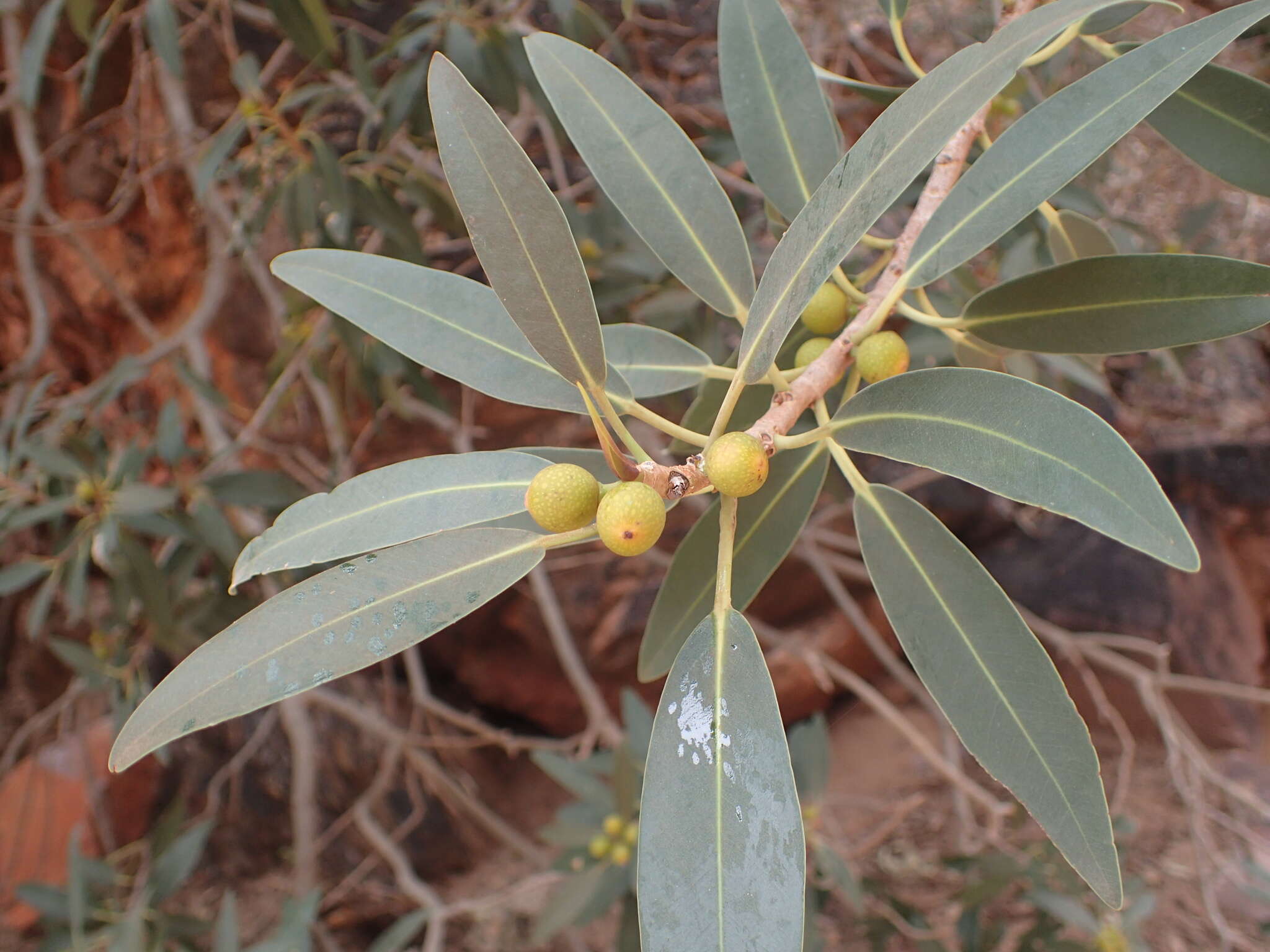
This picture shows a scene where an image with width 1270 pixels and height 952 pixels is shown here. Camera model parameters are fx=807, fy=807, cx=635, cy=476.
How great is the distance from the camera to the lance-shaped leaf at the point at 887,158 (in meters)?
0.40

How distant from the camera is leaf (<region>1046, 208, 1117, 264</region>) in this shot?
2.48 feet

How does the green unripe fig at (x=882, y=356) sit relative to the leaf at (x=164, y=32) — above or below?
below

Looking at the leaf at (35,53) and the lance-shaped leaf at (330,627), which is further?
the leaf at (35,53)

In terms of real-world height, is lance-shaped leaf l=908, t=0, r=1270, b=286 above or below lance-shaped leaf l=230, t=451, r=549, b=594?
above

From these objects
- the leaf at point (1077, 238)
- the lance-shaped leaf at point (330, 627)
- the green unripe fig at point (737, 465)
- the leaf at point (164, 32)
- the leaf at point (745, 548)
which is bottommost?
the leaf at point (745, 548)

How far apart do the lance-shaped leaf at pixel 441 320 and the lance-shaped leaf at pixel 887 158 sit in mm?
159

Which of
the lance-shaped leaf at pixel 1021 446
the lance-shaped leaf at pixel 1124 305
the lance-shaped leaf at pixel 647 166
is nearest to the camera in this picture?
the lance-shaped leaf at pixel 1021 446

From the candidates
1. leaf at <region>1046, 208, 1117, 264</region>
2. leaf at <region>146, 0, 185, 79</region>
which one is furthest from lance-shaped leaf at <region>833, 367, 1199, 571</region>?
leaf at <region>146, 0, 185, 79</region>

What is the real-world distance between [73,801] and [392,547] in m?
2.42

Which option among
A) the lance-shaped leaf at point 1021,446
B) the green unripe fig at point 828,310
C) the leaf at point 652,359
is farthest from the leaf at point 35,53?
the lance-shaped leaf at point 1021,446

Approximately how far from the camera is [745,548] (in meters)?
0.67

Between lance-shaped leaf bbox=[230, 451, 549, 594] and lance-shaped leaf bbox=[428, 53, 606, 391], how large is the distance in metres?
0.10

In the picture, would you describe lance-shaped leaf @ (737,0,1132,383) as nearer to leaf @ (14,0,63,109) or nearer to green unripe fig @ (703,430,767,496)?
green unripe fig @ (703,430,767,496)

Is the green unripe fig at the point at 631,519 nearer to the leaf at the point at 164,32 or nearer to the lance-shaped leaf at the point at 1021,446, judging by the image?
the lance-shaped leaf at the point at 1021,446
